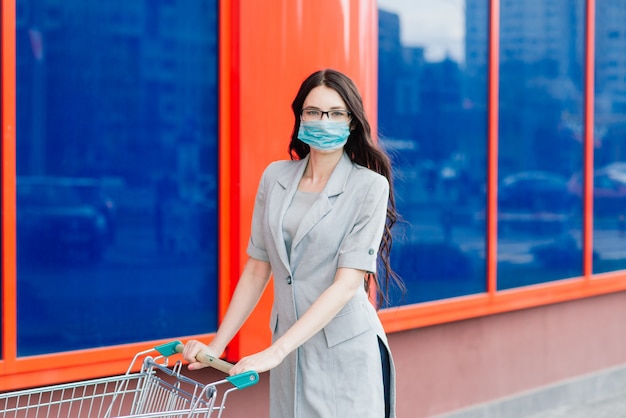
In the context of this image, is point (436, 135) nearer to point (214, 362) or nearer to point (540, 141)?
point (540, 141)

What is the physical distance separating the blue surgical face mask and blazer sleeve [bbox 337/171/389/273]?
0.20m

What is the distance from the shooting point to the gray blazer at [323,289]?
3.01m

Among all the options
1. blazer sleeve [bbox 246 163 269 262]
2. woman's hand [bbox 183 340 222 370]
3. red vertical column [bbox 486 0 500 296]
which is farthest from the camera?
red vertical column [bbox 486 0 500 296]

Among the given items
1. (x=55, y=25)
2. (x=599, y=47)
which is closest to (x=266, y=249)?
(x=55, y=25)

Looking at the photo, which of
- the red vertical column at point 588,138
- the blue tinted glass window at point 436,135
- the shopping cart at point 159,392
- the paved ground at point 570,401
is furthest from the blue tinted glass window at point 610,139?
the shopping cart at point 159,392

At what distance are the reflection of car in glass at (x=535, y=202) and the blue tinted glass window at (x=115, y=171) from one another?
8.14 feet

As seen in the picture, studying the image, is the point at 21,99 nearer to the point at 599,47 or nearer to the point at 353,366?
the point at 353,366

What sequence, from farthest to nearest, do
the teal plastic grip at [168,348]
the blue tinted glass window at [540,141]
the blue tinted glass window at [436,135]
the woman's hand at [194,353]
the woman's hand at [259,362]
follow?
the blue tinted glass window at [540,141] → the blue tinted glass window at [436,135] → the teal plastic grip at [168,348] → the woman's hand at [194,353] → the woman's hand at [259,362]

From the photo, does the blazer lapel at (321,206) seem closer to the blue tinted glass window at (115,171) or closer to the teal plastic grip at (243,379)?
the teal plastic grip at (243,379)

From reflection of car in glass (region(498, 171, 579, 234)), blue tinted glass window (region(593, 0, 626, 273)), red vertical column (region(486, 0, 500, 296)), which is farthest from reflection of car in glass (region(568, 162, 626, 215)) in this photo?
red vertical column (region(486, 0, 500, 296))

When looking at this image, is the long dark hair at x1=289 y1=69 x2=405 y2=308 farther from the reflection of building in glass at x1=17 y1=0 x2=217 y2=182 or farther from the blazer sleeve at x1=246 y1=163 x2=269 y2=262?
the reflection of building in glass at x1=17 y1=0 x2=217 y2=182

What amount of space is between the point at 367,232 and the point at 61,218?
→ 59.3 inches

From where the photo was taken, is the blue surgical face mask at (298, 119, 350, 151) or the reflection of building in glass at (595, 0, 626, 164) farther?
the reflection of building in glass at (595, 0, 626, 164)

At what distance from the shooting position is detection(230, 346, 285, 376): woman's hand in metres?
2.60
